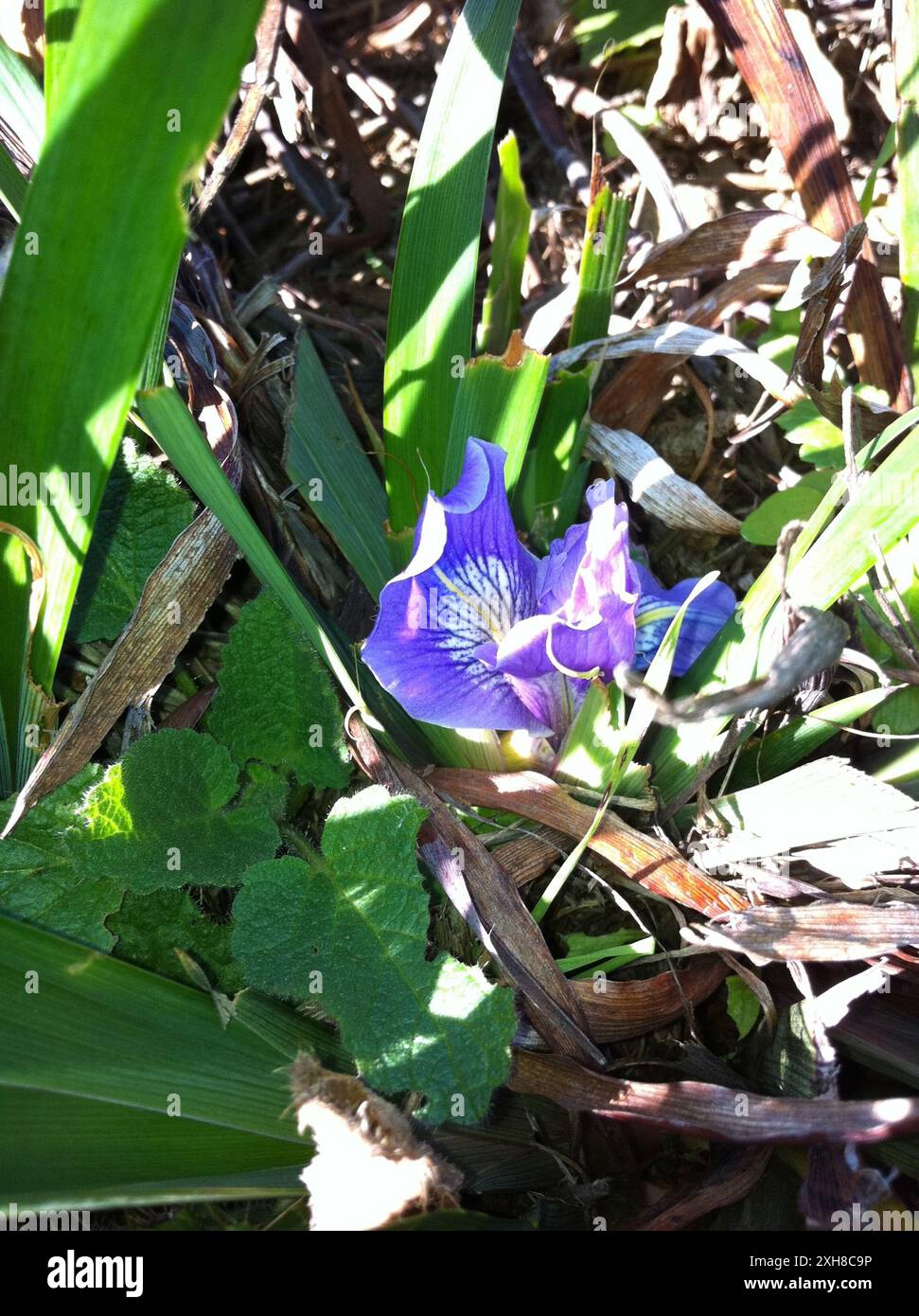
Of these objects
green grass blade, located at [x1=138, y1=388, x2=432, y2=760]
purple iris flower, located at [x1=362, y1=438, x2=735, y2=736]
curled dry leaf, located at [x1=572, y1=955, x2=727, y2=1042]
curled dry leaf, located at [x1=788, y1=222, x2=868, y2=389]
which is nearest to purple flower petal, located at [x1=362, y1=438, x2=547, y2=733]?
purple iris flower, located at [x1=362, y1=438, x2=735, y2=736]

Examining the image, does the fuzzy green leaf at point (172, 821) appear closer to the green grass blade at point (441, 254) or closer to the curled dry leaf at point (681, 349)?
the green grass blade at point (441, 254)

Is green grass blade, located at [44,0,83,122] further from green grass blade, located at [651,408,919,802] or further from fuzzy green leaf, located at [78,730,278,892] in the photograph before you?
green grass blade, located at [651,408,919,802]

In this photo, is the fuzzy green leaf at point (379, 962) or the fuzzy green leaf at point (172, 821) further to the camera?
the fuzzy green leaf at point (172, 821)

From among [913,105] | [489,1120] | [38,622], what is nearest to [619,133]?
[913,105]

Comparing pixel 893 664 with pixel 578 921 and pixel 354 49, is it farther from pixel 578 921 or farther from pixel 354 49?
pixel 354 49

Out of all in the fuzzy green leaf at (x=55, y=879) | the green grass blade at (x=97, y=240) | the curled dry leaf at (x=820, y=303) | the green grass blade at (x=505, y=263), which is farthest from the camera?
the green grass blade at (x=505, y=263)

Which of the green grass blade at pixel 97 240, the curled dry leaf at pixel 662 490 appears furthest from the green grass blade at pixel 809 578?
the green grass blade at pixel 97 240

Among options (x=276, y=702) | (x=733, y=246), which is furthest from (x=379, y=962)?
(x=733, y=246)
